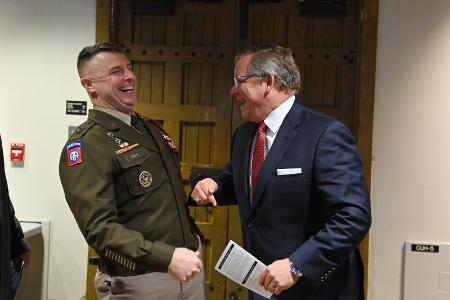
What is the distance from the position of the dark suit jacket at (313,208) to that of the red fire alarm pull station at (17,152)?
1546mm

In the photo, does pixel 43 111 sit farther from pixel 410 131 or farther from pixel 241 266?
pixel 410 131

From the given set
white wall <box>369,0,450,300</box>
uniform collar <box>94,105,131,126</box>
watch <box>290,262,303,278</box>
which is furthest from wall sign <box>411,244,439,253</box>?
uniform collar <box>94,105,131,126</box>

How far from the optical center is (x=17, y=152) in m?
2.52

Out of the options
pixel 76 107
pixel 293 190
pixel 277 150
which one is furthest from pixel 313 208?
pixel 76 107

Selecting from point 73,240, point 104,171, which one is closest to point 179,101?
point 73,240

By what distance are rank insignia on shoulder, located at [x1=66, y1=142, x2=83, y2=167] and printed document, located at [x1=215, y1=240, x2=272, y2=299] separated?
0.52m

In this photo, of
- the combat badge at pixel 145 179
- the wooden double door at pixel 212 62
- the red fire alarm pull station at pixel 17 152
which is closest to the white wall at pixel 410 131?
the wooden double door at pixel 212 62

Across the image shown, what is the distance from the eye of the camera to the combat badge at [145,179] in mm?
1480

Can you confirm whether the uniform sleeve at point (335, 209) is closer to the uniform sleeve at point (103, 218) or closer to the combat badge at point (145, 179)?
the uniform sleeve at point (103, 218)

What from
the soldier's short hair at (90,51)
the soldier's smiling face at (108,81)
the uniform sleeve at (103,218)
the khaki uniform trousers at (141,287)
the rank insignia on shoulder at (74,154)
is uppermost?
the soldier's short hair at (90,51)

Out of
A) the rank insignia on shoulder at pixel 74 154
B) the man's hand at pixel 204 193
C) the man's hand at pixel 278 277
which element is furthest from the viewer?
the man's hand at pixel 204 193

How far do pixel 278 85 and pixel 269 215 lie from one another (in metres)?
0.42

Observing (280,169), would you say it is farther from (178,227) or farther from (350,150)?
(178,227)

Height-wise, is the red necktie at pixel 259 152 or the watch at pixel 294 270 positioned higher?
the red necktie at pixel 259 152
